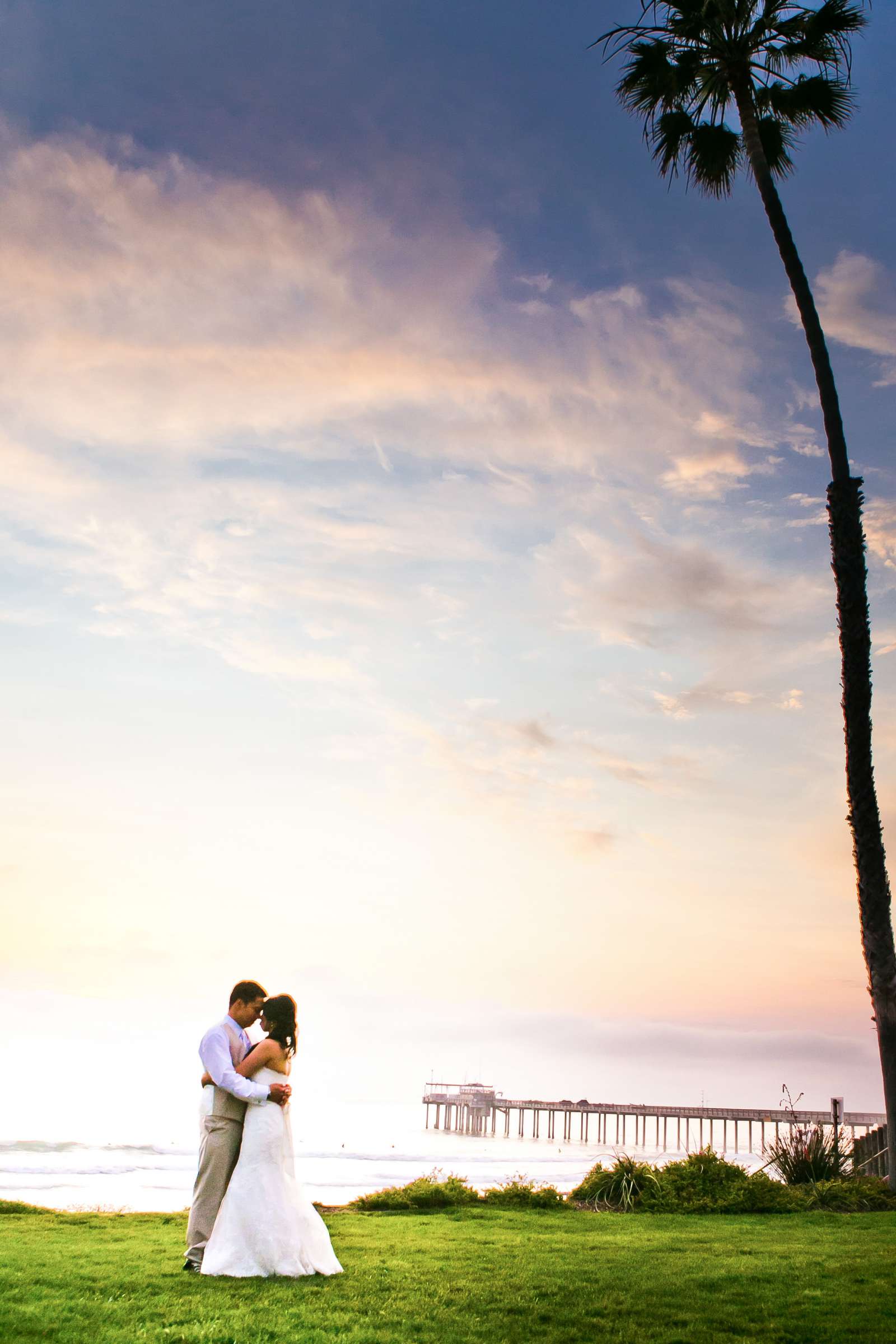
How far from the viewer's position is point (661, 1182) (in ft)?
41.8

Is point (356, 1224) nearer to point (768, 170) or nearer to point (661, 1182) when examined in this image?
point (661, 1182)

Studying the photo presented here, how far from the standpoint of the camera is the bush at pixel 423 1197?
1203 centimetres

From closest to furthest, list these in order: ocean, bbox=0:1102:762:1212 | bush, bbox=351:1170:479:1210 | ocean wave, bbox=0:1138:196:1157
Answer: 1. bush, bbox=351:1170:479:1210
2. ocean, bbox=0:1102:762:1212
3. ocean wave, bbox=0:1138:196:1157

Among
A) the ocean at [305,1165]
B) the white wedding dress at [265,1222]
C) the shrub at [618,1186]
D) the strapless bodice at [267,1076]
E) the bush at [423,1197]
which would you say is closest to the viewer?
the white wedding dress at [265,1222]

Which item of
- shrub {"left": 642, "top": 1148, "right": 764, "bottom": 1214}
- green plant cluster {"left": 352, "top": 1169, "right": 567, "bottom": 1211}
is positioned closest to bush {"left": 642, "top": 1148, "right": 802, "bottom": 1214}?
shrub {"left": 642, "top": 1148, "right": 764, "bottom": 1214}

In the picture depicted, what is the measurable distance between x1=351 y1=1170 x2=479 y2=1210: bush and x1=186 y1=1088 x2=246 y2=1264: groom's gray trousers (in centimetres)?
507

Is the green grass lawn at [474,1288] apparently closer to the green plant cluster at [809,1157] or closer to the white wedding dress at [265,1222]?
the white wedding dress at [265,1222]

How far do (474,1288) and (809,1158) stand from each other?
27.4 ft

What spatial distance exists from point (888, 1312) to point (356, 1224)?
5.74m

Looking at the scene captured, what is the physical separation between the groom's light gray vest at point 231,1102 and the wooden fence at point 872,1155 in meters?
9.90

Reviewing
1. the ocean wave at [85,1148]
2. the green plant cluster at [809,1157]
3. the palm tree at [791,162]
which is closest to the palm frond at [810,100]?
the palm tree at [791,162]

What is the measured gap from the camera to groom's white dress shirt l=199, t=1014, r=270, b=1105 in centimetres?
734

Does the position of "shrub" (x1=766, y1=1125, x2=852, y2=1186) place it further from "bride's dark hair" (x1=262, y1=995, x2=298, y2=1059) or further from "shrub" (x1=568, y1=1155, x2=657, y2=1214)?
"bride's dark hair" (x1=262, y1=995, x2=298, y2=1059)

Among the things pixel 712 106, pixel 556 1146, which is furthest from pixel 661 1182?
pixel 556 1146
